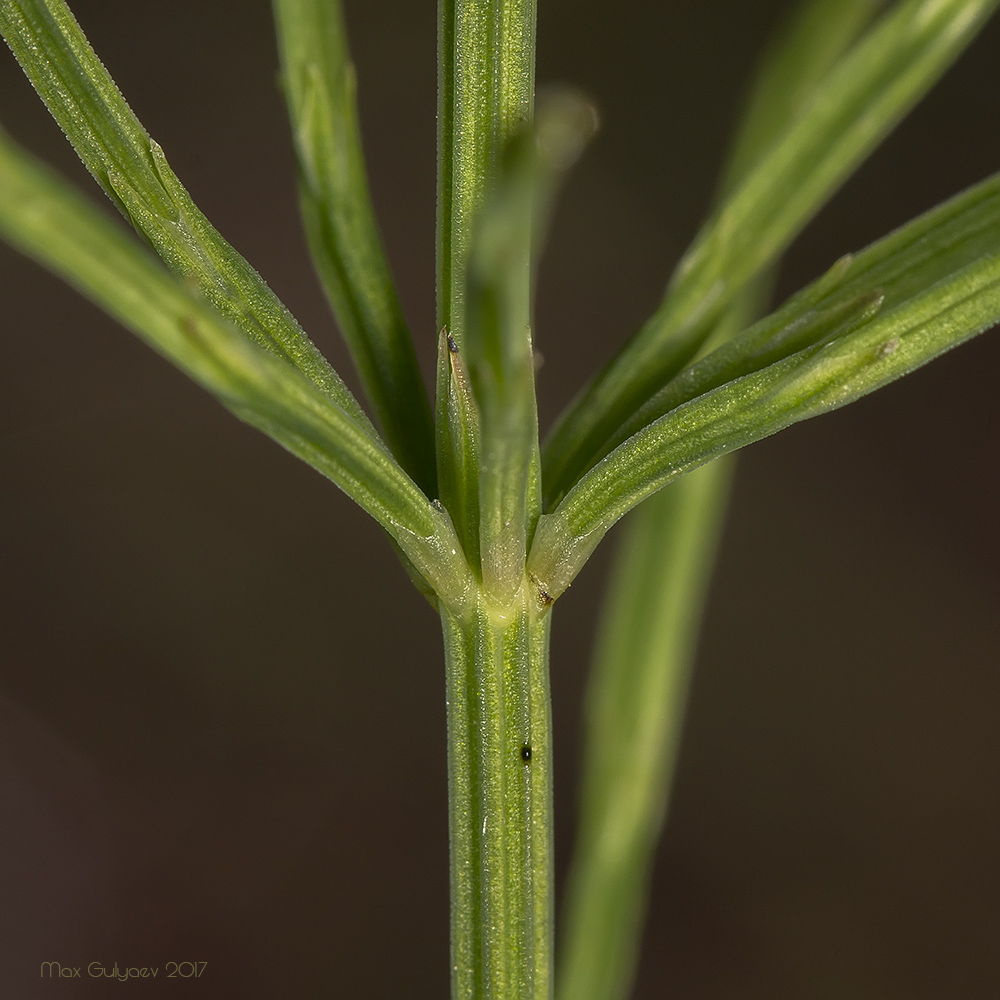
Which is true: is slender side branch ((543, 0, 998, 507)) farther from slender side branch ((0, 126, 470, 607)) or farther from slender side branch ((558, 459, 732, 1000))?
slender side branch ((558, 459, 732, 1000))

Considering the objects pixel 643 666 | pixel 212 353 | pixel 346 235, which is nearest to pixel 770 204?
pixel 346 235

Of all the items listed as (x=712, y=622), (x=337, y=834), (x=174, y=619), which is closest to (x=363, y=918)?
(x=337, y=834)

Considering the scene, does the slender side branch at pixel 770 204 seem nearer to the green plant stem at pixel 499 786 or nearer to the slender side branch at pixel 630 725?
the green plant stem at pixel 499 786

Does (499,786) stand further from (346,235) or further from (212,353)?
(346,235)

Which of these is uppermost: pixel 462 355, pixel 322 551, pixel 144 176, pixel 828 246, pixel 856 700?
pixel 828 246

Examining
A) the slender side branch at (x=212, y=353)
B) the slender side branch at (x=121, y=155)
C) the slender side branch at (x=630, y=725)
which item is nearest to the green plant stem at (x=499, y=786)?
the slender side branch at (x=212, y=353)

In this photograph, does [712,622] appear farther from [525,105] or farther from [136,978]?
[525,105]
